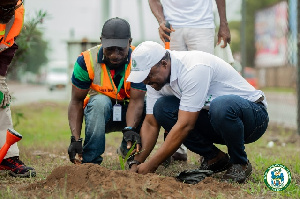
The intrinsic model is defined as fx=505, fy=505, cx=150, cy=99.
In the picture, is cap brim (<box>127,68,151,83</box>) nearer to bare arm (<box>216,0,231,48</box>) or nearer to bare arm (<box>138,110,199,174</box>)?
bare arm (<box>138,110,199,174</box>)

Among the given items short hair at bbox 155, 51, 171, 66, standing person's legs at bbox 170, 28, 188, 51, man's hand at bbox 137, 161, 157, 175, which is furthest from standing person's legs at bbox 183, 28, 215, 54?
man's hand at bbox 137, 161, 157, 175

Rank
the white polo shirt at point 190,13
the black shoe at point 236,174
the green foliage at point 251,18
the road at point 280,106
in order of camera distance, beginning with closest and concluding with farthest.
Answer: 1. the black shoe at point 236,174
2. the white polo shirt at point 190,13
3. the road at point 280,106
4. the green foliage at point 251,18

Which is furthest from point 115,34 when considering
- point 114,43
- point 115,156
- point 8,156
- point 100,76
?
point 115,156

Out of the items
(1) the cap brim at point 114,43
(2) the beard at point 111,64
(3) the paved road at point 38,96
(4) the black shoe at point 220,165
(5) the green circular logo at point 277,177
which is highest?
(1) the cap brim at point 114,43

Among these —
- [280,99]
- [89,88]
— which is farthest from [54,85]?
[89,88]

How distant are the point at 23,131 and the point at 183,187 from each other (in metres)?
5.43

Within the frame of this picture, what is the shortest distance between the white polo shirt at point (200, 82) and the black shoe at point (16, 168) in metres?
1.17

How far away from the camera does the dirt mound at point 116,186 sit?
335 centimetres

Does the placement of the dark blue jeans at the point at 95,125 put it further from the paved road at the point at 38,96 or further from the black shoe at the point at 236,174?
the paved road at the point at 38,96

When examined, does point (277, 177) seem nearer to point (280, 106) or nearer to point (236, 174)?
point (236, 174)

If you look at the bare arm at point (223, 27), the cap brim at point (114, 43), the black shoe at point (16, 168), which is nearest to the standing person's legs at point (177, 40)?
Answer: the bare arm at point (223, 27)

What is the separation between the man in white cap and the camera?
12.4 ft

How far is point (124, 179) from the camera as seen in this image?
11.5ft

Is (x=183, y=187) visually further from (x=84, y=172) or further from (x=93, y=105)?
(x=93, y=105)
